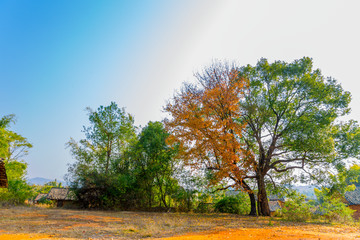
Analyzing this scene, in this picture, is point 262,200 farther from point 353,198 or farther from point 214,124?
point 353,198

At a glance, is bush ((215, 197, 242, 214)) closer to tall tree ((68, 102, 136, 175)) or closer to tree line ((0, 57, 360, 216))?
tree line ((0, 57, 360, 216))

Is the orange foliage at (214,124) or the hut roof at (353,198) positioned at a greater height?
the orange foliage at (214,124)

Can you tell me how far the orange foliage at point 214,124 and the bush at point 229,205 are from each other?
422cm

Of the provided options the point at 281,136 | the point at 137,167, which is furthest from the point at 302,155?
the point at 137,167

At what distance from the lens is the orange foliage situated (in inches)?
491

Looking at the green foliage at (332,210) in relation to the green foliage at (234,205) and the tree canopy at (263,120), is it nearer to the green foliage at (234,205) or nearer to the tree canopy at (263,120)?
the tree canopy at (263,120)

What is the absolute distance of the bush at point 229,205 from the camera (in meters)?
16.6

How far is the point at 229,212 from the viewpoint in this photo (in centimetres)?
1656

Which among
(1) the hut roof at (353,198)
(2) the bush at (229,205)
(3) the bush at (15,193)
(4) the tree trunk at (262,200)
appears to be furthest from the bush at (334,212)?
(3) the bush at (15,193)

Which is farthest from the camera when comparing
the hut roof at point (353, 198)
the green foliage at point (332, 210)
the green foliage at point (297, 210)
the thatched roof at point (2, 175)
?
the hut roof at point (353, 198)

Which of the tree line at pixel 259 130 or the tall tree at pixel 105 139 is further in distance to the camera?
the tall tree at pixel 105 139

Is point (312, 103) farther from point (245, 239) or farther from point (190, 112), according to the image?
point (245, 239)

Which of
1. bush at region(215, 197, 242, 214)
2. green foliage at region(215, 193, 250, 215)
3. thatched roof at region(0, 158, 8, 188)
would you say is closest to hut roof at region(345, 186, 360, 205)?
green foliage at region(215, 193, 250, 215)

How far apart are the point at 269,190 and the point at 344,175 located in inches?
185
